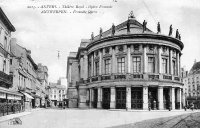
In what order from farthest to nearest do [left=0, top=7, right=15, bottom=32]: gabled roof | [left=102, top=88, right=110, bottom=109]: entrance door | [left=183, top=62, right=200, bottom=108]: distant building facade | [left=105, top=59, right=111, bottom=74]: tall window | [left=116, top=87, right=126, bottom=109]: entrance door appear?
[left=183, top=62, right=200, bottom=108]: distant building facade
[left=105, top=59, right=111, bottom=74]: tall window
[left=102, top=88, right=110, bottom=109]: entrance door
[left=116, top=87, right=126, bottom=109]: entrance door
[left=0, top=7, right=15, bottom=32]: gabled roof

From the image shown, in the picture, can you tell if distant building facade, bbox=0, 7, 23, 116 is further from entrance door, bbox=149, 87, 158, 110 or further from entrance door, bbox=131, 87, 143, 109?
entrance door, bbox=149, 87, 158, 110

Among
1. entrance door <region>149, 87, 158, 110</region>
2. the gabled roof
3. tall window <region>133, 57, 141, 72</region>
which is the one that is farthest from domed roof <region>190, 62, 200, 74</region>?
the gabled roof

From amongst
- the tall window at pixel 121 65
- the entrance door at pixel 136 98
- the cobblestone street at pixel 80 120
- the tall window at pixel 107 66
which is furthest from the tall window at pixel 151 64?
the cobblestone street at pixel 80 120

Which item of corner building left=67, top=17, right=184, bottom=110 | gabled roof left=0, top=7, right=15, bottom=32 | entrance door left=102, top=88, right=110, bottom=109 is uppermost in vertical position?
gabled roof left=0, top=7, right=15, bottom=32

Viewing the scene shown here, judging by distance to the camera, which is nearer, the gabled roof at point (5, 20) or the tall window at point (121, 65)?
the gabled roof at point (5, 20)

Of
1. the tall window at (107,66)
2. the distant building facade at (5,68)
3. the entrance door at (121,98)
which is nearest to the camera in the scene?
the distant building facade at (5,68)

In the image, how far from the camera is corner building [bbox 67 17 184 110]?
38375 millimetres

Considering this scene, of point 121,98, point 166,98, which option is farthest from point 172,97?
point 121,98

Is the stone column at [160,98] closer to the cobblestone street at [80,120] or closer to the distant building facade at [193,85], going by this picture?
the cobblestone street at [80,120]

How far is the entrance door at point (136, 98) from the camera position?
3834cm

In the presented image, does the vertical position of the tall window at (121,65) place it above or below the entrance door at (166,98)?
above

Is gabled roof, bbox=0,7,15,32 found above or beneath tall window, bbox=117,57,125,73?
above

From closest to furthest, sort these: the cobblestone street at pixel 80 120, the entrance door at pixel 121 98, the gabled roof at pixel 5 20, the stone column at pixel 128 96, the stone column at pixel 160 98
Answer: the cobblestone street at pixel 80 120
the gabled roof at pixel 5 20
the stone column at pixel 128 96
the stone column at pixel 160 98
the entrance door at pixel 121 98

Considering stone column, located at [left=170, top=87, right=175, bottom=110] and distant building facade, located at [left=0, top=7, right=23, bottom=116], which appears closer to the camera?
distant building facade, located at [left=0, top=7, right=23, bottom=116]
